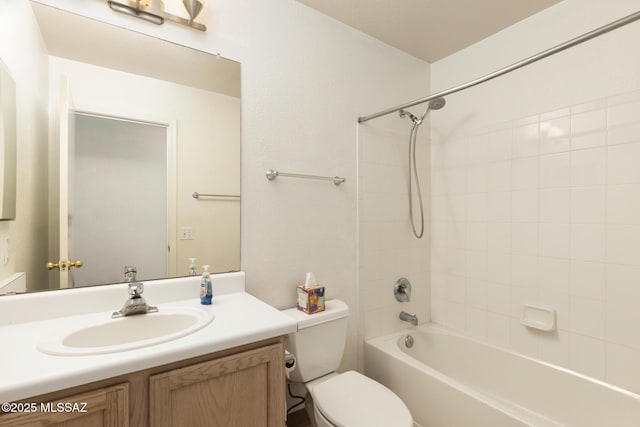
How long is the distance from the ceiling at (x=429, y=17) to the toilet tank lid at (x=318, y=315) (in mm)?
1597

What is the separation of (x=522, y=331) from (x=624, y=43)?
1.52 metres

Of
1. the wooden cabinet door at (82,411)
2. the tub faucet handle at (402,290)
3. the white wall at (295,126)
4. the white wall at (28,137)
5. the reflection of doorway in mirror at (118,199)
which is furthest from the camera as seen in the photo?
the tub faucet handle at (402,290)

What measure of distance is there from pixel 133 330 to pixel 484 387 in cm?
187

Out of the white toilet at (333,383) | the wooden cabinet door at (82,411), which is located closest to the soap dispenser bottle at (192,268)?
the white toilet at (333,383)

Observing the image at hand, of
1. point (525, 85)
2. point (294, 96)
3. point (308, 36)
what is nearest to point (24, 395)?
point (294, 96)

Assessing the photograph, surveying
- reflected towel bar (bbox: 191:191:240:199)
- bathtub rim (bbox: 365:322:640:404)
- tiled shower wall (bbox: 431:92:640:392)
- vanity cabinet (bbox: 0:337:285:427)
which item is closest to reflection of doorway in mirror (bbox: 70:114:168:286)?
reflected towel bar (bbox: 191:191:240:199)

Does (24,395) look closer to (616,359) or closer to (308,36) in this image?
(308,36)

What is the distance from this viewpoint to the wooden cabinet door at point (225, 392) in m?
0.84

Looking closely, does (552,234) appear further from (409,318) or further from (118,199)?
(118,199)

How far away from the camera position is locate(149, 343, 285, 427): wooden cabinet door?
84 cm

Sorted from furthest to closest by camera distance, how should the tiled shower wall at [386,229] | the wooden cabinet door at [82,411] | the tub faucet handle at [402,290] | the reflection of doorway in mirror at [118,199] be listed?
the tub faucet handle at [402,290], the tiled shower wall at [386,229], the reflection of doorway in mirror at [118,199], the wooden cabinet door at [82,411]

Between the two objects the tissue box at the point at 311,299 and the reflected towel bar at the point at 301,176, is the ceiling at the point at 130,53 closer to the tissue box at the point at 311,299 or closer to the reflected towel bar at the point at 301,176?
the reflected towel bar at the point at 301,176

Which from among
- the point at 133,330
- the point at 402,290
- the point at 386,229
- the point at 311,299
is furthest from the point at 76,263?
the point at 402,290

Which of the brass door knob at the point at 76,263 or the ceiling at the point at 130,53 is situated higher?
the ceiling at the point at 130,53
